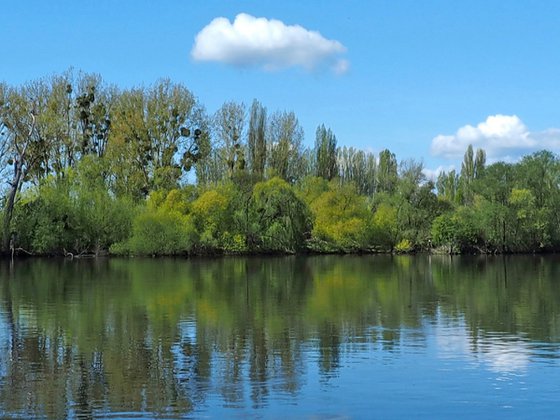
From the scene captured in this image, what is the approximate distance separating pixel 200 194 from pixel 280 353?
57866mm

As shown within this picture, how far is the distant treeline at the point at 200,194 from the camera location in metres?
65.4

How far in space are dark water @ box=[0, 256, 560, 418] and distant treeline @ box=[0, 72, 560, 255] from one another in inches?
1402

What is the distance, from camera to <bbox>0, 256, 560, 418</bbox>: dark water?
457 inches

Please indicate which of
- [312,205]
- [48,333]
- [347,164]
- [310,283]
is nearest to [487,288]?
[310,283]

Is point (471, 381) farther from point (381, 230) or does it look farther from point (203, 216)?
point (381, 230)

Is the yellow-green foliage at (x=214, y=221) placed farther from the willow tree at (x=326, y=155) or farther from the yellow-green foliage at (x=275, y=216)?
the willow tree at (x=326, y=155)

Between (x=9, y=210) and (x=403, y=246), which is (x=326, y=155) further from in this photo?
(x=9, y=210)

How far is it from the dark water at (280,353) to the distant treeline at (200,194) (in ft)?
117

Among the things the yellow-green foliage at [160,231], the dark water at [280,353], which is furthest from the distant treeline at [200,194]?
the dark water at [280,353]

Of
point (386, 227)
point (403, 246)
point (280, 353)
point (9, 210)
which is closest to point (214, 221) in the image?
point (9, 210)

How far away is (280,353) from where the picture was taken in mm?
15867

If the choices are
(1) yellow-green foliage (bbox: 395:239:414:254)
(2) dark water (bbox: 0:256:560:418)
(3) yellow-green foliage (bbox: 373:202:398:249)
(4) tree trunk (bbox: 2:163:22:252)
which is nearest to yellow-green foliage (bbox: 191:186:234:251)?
(4) tree trunk (bbox: 2:163:22:252)

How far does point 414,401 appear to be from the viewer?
11836 millimetres

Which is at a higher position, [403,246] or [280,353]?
[403,246]
